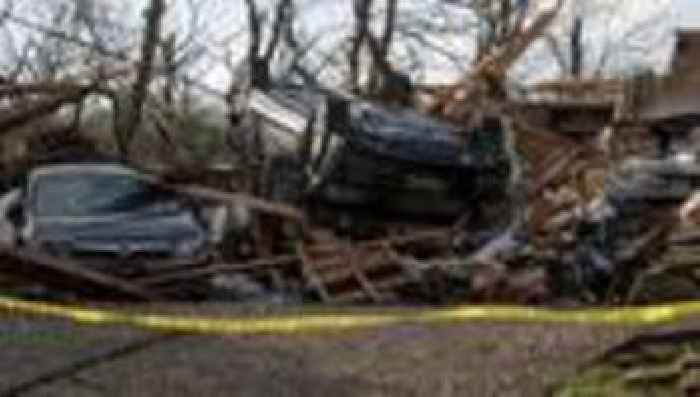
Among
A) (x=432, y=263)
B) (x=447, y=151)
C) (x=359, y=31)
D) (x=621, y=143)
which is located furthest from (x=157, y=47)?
(x=432, y=263)

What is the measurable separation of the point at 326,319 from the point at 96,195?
5555 millimetres

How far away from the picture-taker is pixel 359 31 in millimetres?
39781

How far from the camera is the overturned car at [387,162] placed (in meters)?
16.9

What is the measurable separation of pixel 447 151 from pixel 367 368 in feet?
31.6

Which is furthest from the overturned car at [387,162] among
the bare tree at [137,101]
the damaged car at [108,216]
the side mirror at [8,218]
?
the bare tree at [137,101]

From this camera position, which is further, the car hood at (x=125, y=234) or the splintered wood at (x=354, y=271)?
the car hood at (x=125, y=234)

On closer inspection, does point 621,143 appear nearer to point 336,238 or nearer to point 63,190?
point 336,238

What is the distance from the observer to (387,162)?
1698 cm

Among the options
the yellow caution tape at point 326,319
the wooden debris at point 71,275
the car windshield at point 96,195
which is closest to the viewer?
the yellow caution tape at point 326,319

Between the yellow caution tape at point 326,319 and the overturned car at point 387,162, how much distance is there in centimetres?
576

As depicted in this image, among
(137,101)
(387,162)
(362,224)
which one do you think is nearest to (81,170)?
(362,224)

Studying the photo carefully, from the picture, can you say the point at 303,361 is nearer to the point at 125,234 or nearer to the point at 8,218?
the point at 125,234

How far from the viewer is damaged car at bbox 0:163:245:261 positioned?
14102mm

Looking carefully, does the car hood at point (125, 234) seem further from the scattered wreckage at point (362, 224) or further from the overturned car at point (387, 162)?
the overturned car at point (387, 162)
